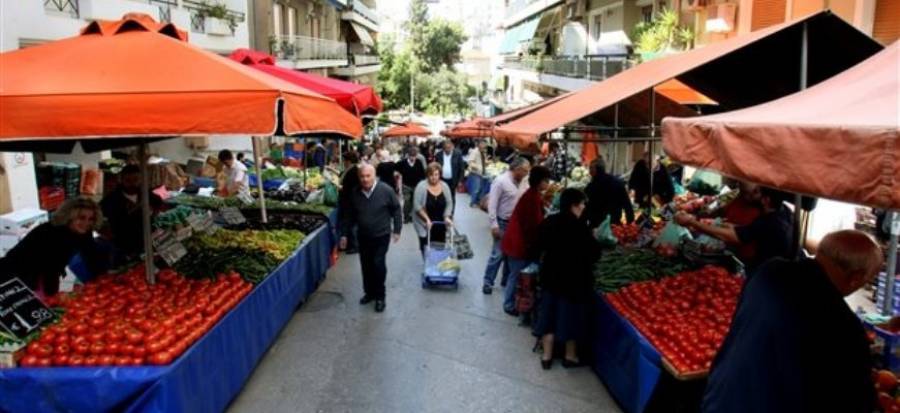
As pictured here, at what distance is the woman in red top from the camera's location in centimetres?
754

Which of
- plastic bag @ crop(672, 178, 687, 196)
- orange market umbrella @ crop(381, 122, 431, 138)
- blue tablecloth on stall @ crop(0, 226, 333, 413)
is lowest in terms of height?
blue tablecloth on stall @ crop(0, 226, 333, 413)

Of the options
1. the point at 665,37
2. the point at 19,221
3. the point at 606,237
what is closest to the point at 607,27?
the point at 665,37

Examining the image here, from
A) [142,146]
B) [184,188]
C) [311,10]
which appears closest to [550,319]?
[142,146]

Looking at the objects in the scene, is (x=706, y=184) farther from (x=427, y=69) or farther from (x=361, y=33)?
(x=427, y=69)

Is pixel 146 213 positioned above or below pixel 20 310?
above

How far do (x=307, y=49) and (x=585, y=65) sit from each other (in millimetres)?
11940

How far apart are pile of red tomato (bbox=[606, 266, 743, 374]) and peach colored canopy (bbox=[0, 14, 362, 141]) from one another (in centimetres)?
301

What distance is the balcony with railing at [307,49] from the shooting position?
24531mm

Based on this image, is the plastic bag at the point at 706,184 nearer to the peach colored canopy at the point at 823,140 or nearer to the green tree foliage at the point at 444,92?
the peach colored canopy at the point at 823,140

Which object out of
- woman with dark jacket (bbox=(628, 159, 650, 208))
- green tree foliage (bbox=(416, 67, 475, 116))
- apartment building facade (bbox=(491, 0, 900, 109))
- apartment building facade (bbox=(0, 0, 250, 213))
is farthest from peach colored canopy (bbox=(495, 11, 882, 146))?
green tree foliage (bbox=(416, 67, 475, 116))

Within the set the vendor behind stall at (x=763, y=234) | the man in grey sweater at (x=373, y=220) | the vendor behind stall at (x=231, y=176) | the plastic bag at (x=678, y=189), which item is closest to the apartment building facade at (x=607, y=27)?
the plastic bag at (x=678, y=189)

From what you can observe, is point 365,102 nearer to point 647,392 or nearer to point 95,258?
point 95,258

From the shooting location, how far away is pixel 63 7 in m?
11.8

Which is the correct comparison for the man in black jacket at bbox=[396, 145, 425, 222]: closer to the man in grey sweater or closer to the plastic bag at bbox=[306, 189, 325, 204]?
the plastic bag at bbox=[306, 189, 325, 204]
